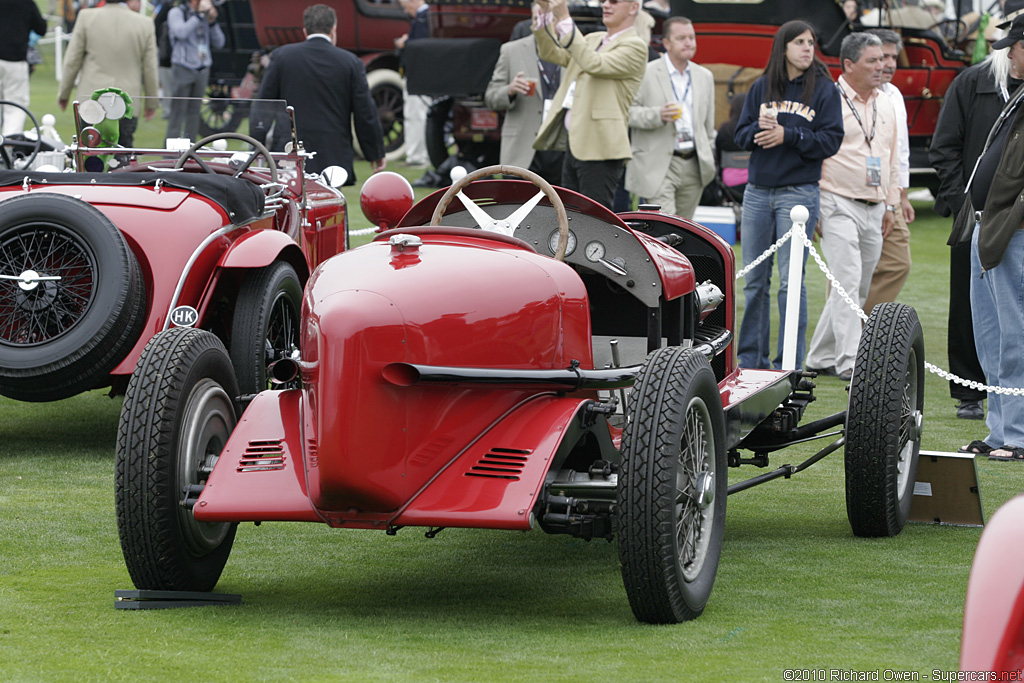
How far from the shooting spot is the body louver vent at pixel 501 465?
4062mm

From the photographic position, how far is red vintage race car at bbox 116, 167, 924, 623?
3.93 metres

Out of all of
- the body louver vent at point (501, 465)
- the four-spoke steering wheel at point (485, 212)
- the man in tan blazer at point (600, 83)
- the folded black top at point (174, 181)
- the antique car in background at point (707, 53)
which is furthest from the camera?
the antique car in background at point (707, 53)

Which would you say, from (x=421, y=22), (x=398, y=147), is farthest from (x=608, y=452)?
(x=398, y=147)

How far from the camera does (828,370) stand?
924 centimetres

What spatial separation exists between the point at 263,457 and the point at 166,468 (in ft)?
0.95

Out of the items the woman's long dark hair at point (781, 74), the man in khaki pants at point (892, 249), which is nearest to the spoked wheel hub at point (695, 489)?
the woman's long dark hair at point (781, 74)

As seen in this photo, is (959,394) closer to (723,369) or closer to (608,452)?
(723,369)

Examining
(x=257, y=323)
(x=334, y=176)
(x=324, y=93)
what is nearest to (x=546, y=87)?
(x=324, y=93)

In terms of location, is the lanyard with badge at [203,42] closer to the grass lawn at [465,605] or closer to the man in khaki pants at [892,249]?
the man in khaki pants at [892,249]

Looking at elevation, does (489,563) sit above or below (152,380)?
below

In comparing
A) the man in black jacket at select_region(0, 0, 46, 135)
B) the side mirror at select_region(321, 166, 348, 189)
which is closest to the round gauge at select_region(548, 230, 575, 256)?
the side mirror at select_region(321, 166, 348, 189)

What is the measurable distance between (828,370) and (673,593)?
18.1 ft

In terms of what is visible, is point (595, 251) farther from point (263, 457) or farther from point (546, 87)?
point (546, 87)

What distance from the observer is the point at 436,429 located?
4.08m
